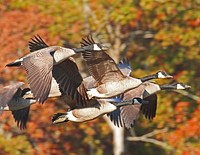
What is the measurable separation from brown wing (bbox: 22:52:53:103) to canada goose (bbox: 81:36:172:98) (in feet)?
1.65

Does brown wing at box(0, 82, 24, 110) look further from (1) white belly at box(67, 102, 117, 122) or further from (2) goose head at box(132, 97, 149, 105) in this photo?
(2) goose head at box(132, 97, 149, 105)

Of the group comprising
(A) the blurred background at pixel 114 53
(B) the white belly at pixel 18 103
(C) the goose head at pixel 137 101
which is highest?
(B) the white belly at pixel 18 103

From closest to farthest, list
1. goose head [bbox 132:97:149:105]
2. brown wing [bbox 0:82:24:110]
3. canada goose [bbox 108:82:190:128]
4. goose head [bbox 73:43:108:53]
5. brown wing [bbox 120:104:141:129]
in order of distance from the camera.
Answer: goose head [bbox 73:43:108:53]
brown wing [bbox 0:82:24:110]
goose head [bbox 132:97:149:105]
canada goose [bbox 108:82:190:128]
brown wing [bbox 120:104:141:129]

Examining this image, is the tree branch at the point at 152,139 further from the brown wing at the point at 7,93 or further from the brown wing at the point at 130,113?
the brown wing at the point at 7,93

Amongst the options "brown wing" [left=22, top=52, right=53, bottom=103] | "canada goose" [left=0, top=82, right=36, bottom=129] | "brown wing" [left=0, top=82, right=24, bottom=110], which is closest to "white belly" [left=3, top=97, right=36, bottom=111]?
"canada goose" [left=0, top=82, right=36, bottom=129]

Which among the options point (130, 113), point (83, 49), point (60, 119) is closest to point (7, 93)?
point (60, 119)

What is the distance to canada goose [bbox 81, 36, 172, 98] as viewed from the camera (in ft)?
41.2

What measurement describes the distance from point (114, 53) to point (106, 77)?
702cm

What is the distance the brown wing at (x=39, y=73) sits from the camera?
1201 centimetres

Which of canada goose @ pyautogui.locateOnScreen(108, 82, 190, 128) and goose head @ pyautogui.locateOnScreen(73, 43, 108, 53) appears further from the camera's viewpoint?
canada goose @ pyautogui.locateOnScreen(108, 82, 190, 128)

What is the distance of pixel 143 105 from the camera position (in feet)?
47.6

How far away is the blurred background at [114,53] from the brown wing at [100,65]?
5.96 metres

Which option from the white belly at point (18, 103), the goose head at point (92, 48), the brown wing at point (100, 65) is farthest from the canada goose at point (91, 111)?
the goose head at point (92, 48)

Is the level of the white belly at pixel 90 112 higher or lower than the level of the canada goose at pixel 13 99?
lower
